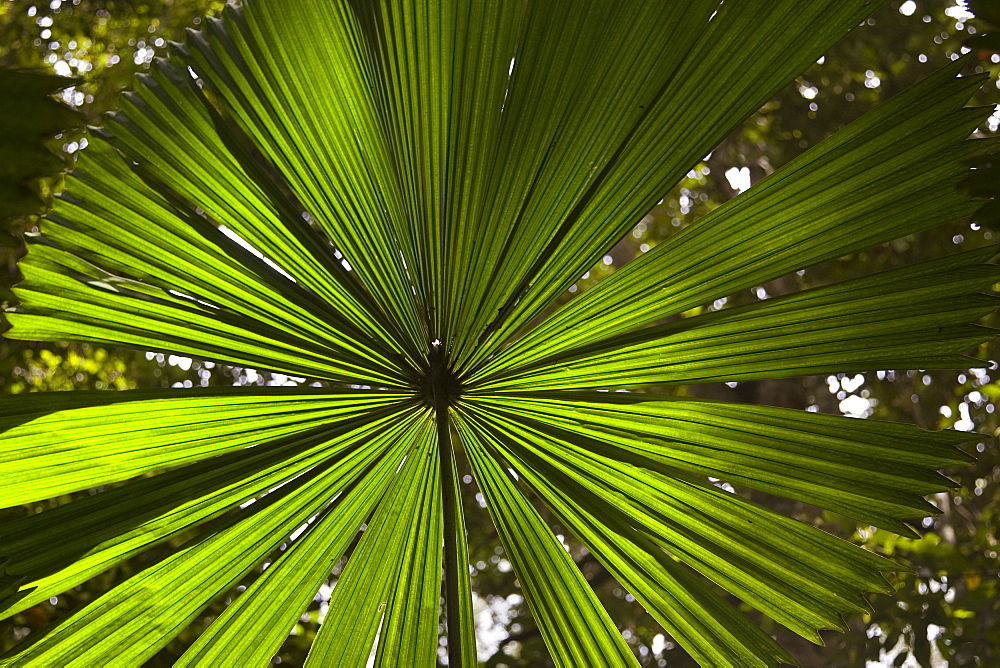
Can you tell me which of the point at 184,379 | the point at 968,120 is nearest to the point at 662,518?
the point at 968,120

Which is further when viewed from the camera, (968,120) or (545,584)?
(545,584)

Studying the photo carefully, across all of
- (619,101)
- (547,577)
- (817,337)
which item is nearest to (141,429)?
(547,577)

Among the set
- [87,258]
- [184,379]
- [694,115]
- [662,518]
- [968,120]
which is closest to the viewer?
[968,120]

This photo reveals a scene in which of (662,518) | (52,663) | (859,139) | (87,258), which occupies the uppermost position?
(859,139)

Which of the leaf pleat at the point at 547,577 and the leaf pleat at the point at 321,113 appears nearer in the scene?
the leaf pleat at the point at 321,113

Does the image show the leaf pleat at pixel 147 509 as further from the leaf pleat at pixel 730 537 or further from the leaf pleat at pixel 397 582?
the leaf pleat at pixel 730 537

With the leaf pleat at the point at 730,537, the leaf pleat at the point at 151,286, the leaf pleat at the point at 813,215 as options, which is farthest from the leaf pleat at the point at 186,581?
the leaf pleat at the point at 813,215

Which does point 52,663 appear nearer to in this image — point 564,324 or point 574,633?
point 574,633

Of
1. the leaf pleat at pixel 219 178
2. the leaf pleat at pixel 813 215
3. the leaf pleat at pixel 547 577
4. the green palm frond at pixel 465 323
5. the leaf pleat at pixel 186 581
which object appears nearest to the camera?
the leaf pleat at pixel 813 215
